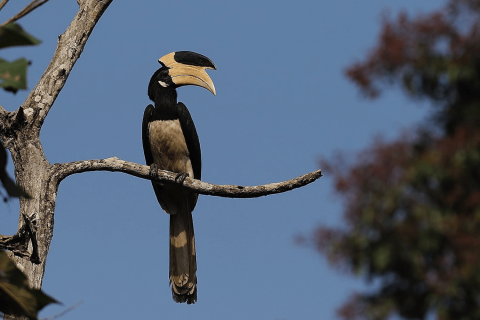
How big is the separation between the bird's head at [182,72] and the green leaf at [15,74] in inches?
152

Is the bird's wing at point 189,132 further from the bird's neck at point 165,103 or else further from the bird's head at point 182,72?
the bird's head at point 182,72

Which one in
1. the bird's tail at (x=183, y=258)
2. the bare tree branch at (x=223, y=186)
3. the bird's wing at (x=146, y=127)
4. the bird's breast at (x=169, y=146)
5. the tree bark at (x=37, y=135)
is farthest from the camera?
the bird's wing at (x=146, y=127)

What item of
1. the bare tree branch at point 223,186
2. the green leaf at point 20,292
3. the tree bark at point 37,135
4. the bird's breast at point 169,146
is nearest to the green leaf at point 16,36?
the green leaf at point 20,292

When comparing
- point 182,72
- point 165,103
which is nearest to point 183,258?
point 165,103

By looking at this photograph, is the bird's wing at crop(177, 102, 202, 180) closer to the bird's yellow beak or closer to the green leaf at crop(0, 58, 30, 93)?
the bird's yellow beak

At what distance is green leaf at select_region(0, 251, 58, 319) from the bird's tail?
404 centimetres

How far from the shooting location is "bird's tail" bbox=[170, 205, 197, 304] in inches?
204

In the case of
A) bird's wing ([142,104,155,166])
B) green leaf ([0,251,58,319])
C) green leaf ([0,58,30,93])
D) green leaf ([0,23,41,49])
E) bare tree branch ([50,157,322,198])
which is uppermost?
bird's wing ([142,104,155,166])

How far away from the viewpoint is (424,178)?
3.51 meters

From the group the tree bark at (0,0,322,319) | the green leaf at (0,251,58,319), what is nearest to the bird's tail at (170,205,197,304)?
the tree bark at (0,0,322,319)

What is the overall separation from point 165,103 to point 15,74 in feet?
13.9

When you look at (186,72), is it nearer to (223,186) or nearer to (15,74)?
(223,186)

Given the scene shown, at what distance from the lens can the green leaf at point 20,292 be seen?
47.4 inches

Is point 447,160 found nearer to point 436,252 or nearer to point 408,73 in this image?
point 436,252
